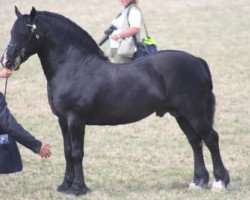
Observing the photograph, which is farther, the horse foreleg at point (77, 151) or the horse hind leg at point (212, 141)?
the horse hind leg at point (212, 141)

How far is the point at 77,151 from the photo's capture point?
620cm

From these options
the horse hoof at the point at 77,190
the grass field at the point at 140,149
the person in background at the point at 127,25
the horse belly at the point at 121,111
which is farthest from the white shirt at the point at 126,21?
the horse hoof at the point at 77,190

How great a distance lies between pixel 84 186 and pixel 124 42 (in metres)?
2.59

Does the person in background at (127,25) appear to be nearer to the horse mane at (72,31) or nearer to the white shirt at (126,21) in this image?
the white shirt at (126,21)

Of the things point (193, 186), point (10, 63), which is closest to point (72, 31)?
point (10, 63)

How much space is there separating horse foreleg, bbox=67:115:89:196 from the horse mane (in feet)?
2.46

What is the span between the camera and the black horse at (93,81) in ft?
19.7

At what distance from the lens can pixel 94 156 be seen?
8.16 meters

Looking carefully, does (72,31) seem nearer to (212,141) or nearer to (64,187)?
(64,187)

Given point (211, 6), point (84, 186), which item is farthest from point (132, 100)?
point (211, 6)

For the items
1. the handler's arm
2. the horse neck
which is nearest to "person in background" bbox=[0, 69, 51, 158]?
the handler's arm

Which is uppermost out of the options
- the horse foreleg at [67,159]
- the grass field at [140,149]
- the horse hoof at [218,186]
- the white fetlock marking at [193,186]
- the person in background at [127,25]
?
the person in background at [127,25]

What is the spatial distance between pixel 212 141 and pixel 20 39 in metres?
2.30

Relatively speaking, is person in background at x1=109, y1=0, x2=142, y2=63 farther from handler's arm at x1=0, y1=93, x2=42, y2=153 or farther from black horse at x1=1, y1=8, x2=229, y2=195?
handler's arm at x1=0, y1=93, x2=42, y2=153
